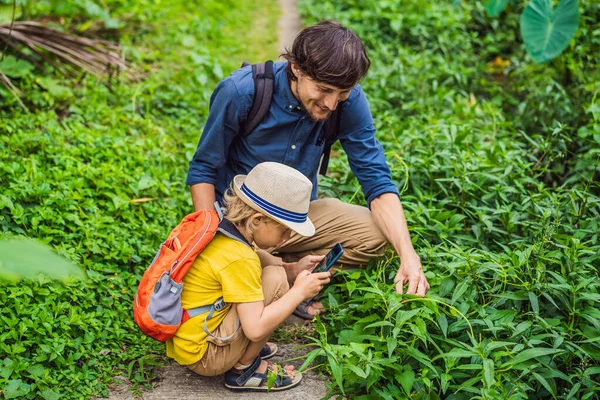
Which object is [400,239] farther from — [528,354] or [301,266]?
[528,354]

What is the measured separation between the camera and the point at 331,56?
270 centimetres

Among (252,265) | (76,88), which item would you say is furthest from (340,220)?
(76,88)

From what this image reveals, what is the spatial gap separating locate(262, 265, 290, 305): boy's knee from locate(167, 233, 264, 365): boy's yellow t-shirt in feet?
0.34

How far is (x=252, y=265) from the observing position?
253cm

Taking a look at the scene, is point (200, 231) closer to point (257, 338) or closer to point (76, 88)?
point (257, 338)

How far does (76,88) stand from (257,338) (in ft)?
9.91

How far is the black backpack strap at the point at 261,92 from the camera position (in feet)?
9.93

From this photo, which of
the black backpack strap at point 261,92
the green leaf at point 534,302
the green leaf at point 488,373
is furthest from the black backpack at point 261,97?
the green leaf at point 488,373

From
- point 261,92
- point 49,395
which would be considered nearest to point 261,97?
point 261,92

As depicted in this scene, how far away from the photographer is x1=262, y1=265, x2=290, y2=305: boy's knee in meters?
2.66

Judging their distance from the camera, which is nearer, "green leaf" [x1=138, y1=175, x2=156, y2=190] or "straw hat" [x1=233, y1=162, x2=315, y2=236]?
"straw hat" [x1=233, y1=162, x2=315, y2=236]

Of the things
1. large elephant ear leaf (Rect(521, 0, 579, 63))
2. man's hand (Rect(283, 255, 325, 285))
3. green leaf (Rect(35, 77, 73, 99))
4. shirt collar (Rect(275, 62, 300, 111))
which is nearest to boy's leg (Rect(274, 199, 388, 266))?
man's hand (Rect(283, 255, 325, 285))

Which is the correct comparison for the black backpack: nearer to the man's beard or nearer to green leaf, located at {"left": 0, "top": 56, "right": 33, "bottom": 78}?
the man's beard

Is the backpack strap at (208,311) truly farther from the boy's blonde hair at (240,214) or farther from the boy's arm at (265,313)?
the boy's blonde hair at (240,214)
